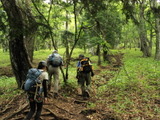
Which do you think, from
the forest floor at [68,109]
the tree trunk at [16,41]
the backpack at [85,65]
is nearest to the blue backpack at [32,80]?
the forest floor at [68,109]

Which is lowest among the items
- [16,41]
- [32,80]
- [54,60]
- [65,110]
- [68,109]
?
[68,109]

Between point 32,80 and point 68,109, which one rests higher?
point 32,80

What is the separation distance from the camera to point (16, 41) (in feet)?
22.8

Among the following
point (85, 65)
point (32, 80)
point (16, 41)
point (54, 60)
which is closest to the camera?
point (32, 80)

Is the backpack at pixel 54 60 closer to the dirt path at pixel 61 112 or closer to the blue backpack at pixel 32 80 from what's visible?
the dirt path at pixel 61 112

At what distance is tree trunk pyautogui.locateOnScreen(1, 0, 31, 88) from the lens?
6054mm

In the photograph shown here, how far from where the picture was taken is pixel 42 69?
14.9ft

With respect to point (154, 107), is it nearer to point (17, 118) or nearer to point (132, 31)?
point (17, 118)

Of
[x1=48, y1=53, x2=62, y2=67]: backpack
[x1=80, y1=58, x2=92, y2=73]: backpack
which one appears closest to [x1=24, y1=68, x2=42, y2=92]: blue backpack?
[x1=48, y1=53, x2=62, y2=67]: backpack

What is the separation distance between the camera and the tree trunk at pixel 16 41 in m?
6.05

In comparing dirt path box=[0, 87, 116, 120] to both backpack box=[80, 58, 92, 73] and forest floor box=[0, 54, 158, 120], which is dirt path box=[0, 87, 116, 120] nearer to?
forest floor box=[0, 54, 158, 120]

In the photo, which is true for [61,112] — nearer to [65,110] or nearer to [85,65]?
[65,110]

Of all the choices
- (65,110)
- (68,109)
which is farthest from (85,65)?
(65,110)

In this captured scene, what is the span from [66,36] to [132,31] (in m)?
32.2
